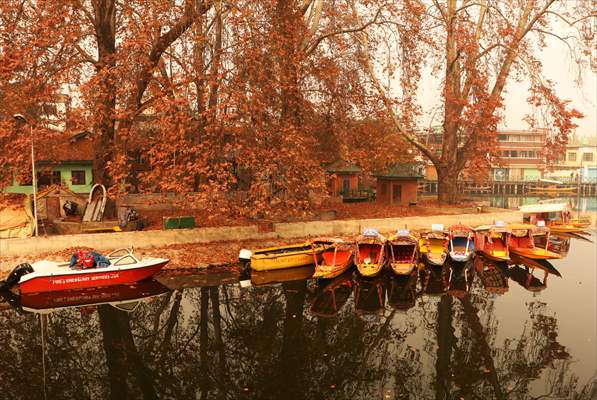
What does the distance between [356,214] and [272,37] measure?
1395 centimetres

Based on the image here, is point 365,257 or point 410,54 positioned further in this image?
point 410,54

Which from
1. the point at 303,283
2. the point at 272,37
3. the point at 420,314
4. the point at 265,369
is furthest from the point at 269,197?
the point at 265,369

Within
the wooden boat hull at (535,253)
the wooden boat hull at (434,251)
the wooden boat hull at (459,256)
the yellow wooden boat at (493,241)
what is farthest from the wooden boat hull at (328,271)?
the wooden boat hull at (535,253)

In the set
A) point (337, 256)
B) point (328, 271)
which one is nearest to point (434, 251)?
point (337, 256)

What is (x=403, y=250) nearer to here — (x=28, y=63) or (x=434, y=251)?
(x=434, y=251)

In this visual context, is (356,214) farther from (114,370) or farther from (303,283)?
(114,370)

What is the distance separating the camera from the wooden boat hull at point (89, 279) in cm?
1842

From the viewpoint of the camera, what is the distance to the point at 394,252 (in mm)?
22828

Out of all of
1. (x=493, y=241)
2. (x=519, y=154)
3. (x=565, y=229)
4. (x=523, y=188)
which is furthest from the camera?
(x=519, y=154)

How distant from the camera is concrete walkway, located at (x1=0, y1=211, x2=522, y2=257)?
2153 cm

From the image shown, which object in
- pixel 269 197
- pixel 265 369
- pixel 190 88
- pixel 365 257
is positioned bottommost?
pixel 265 369

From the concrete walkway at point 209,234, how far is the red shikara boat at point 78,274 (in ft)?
8.00

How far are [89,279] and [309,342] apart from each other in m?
10.1

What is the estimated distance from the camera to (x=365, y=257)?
22.2 metres
